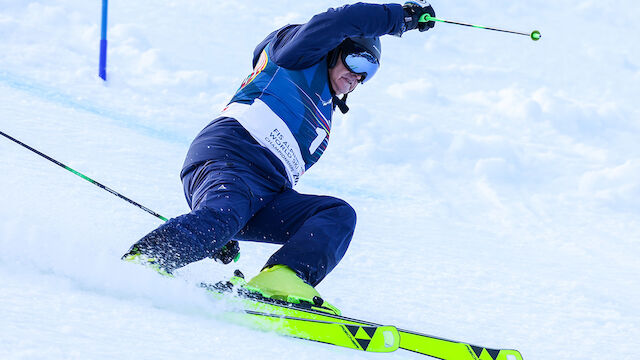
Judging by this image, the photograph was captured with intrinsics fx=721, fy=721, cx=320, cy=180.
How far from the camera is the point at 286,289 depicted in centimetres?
221

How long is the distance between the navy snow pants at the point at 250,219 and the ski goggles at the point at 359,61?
487mm

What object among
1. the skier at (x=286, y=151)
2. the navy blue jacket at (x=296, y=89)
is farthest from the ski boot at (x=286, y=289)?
the navy blue jacket at (x=296, y=89)

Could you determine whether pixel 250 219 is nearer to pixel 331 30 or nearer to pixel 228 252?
pixel 228 252

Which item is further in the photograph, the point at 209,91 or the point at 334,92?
the point at 209,91

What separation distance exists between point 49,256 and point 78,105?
12.7ft

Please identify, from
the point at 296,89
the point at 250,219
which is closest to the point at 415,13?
the point at 296,89

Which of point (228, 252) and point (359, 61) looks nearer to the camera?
point (228, 252)

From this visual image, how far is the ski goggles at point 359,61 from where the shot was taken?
2.71m

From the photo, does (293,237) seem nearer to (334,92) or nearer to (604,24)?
(334,92)

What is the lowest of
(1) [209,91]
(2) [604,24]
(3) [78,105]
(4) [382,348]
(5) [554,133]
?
(4) [382,348]

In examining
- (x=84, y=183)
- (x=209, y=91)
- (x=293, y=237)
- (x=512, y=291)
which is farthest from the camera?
(x=209, y=91)

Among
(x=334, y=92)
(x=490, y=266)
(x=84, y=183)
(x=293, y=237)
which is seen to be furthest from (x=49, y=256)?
(x=490, y=266)

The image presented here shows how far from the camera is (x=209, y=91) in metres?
7.21

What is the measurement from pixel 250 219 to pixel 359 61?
0.72m
